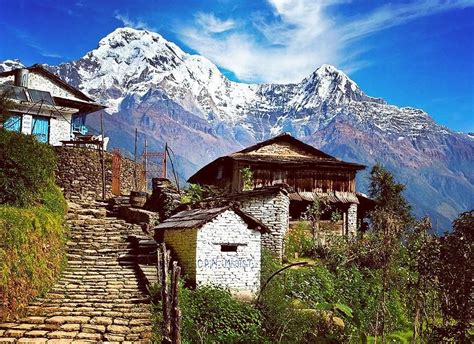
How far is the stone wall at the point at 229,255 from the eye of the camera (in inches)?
703

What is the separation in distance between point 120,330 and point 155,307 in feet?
6.39

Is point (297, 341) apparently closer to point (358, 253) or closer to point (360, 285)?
point (360, 285)

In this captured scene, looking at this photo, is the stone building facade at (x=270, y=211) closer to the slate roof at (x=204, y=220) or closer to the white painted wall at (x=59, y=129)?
the slate roof at (x=204, y=220)

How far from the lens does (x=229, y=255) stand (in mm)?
18281

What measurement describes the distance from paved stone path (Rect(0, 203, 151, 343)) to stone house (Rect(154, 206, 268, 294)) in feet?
6.45

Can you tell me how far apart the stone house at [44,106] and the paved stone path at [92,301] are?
1246cm

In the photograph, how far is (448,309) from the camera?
13953 millimetres

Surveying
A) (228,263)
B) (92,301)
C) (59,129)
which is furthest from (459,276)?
(59,129)

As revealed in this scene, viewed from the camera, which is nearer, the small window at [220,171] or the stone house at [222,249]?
the stone house at [222,249]

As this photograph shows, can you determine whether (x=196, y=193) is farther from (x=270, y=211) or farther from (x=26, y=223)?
(x=26, y=223)

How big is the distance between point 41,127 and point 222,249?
19941mm

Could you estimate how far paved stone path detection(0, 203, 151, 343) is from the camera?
12781 millimetres

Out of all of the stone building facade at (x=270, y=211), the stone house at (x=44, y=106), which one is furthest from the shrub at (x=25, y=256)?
the stone house at (x=44, y=106)

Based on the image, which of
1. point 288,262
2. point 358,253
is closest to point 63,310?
point 288,262
